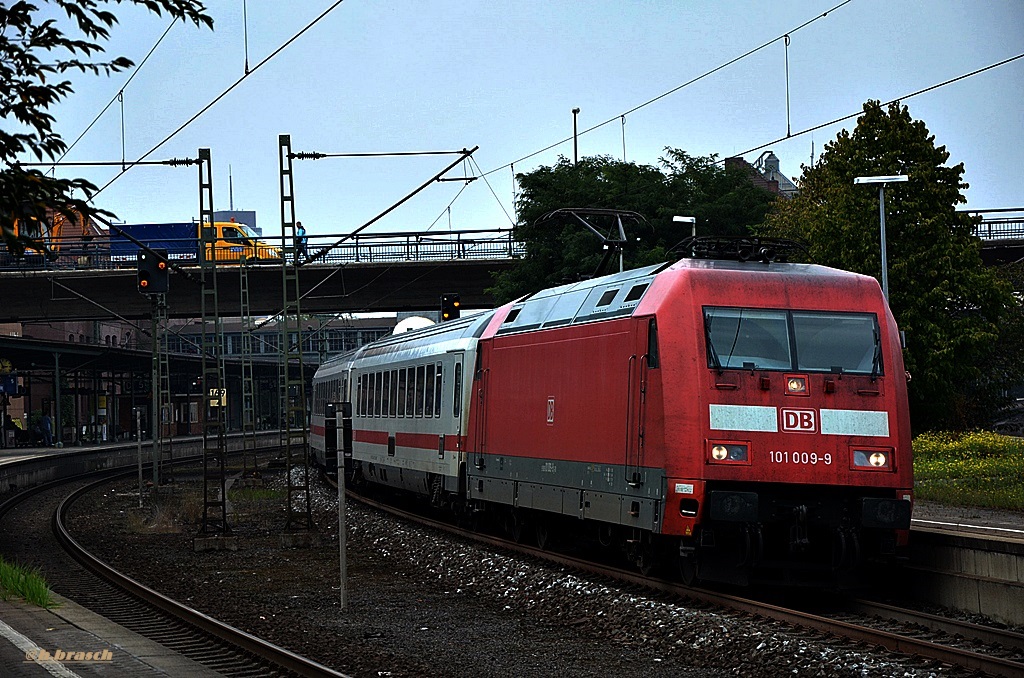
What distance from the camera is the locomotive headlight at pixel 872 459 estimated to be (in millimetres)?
13906

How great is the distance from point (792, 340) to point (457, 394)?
29.3ft

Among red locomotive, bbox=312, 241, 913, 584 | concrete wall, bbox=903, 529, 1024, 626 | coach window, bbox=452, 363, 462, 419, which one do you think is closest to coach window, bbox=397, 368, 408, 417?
coach window, bbox=452, 363, 462, 419

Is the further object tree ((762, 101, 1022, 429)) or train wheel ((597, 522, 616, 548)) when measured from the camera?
tree ((762, 101, 1022, 429))

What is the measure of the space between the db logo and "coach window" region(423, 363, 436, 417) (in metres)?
11.0

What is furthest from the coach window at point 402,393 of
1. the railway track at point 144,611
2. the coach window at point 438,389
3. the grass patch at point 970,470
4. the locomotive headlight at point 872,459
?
the locomotive headlight at point 872,459

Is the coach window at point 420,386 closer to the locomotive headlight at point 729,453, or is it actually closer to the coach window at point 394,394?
the coach window at point 394,394

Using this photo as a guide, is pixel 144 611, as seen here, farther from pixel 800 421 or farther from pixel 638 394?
pixel 800 421

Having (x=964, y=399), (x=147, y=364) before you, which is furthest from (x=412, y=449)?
(x=147, y=364)

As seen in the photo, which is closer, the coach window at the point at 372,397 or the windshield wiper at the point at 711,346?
the windshield wiper at the point at 711,346

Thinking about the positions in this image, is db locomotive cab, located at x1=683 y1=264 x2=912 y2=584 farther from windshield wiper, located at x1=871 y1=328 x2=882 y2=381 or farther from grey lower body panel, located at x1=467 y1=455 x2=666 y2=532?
grey lower body panel, located at x1=467 y1=455 x2=666 y2=532

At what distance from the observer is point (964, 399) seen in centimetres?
4156

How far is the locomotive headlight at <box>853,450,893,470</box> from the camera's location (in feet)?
45.6

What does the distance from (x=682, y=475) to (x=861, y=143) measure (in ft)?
90.7

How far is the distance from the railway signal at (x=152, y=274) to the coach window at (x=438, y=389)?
798 centimetres
